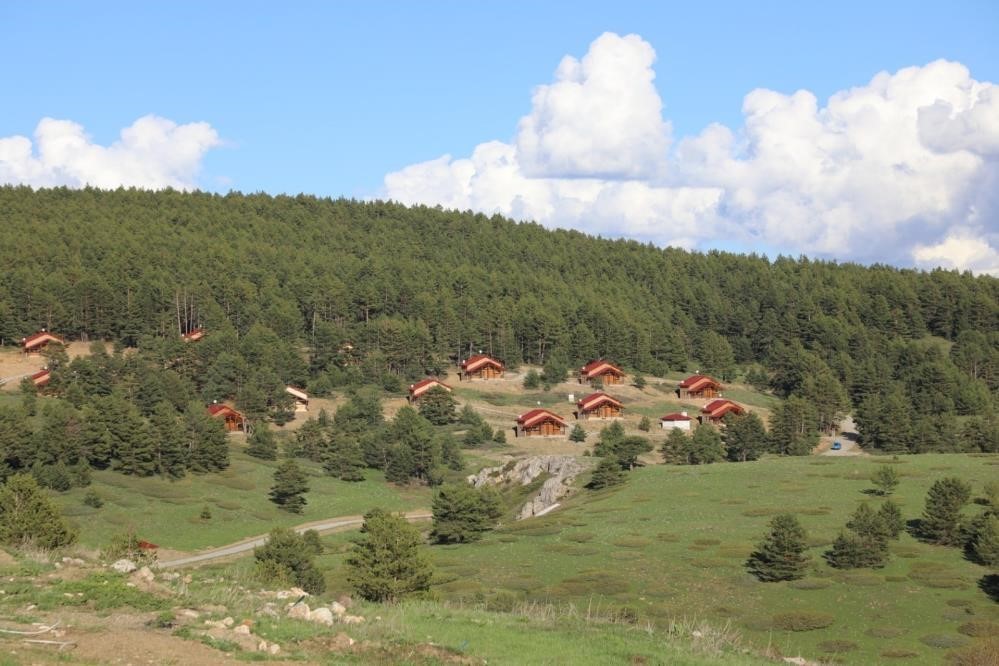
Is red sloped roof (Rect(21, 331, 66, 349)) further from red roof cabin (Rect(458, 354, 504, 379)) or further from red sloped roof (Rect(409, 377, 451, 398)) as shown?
red roof cabin (Rect(458, 354, 504, 379))

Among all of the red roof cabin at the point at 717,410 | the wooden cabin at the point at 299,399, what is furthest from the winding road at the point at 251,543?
the red roof cabin at the point at 717,410

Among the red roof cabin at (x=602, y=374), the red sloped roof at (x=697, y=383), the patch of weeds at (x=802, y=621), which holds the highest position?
the red roof cabin at (x=602, y=374)

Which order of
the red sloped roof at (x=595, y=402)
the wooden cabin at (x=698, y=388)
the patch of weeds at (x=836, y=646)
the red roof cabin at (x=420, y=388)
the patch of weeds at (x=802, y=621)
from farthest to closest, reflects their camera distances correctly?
the wooden cabin at (x=698, y=388)
the red roof cabin at (x=420, y=388)
the red sloped roof at (x=595, y=402)
the patch of weeds at (x=802, y=621)
the patch of weeds at (x=836, y=646)

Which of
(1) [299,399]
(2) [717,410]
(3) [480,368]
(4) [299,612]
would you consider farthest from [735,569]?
(3) [480,368]

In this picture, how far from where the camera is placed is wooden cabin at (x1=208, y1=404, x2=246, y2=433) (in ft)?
420

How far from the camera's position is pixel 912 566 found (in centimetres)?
5956

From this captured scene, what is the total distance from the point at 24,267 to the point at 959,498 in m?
160

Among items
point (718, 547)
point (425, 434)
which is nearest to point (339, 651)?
point (718, 547)

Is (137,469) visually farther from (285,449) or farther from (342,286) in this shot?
(342,286)

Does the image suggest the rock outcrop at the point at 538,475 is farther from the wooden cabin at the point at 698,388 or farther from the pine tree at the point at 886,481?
the wooden cabin at the point at 698,388

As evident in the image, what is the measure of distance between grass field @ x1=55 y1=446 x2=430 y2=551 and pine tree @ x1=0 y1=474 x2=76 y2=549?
19.5 meters

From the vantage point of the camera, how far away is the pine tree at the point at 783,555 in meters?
57.2

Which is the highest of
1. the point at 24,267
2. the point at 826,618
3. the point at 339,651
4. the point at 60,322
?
the point at 24,267

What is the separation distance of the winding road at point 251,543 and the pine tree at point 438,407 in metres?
36.5
